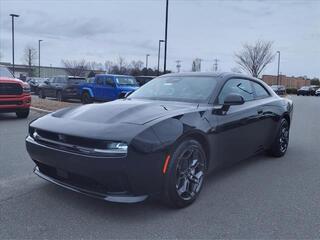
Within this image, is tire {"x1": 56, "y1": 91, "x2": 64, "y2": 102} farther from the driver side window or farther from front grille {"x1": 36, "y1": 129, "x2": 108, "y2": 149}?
front grille {"x1": 36, "y1": 129, "x2": 108, "y2": 149}

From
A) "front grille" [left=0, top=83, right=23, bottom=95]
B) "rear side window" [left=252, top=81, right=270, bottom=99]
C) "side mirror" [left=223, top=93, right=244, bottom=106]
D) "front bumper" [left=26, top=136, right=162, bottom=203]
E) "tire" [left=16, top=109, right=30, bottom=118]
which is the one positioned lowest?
"tire" [left=16, top=109, right=30, bottom=118]

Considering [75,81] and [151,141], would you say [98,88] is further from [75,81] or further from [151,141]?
[151,141]

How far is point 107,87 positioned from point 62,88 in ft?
14.6

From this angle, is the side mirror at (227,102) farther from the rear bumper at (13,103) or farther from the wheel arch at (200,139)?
the rear bumper at (13,103)

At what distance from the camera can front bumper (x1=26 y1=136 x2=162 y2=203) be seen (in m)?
3.40

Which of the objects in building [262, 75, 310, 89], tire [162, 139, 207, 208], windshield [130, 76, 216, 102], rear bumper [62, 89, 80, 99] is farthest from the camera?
building [262, 75, 310, 89]

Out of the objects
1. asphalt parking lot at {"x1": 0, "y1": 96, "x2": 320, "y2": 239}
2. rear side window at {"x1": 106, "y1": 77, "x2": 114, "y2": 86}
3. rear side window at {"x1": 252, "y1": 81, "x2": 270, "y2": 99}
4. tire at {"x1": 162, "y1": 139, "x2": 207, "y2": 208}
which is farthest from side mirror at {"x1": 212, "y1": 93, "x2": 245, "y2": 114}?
rear side window at {"x1": 106, "y1": 77, "x2": 114, "y2": 86}

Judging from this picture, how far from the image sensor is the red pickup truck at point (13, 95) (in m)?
11.0

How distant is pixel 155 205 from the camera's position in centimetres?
402

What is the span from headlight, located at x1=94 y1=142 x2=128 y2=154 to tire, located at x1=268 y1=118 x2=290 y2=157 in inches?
149

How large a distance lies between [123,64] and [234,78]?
7535 cm

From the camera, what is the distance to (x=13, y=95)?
36.7 ft

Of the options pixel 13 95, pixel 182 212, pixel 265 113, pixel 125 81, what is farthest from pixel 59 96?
pixel 182 212

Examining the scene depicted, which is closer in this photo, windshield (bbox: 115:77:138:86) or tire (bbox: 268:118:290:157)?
tire (bbox: 268:118:290:157)
